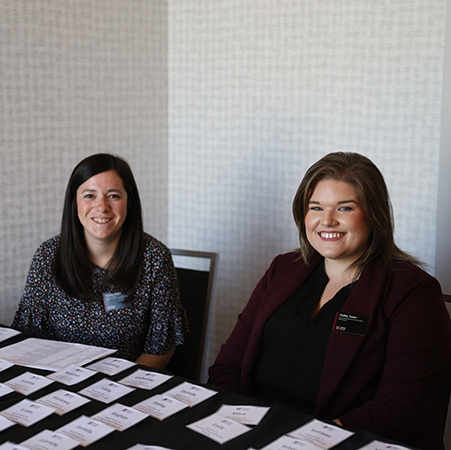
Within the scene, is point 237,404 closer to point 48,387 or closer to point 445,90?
point 48,387

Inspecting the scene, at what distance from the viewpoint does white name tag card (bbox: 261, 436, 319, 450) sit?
1.26 meters

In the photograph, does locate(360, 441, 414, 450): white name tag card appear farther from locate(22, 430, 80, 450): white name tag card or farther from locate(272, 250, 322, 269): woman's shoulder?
locate(272, 250, 322, 269): woman's shoulder

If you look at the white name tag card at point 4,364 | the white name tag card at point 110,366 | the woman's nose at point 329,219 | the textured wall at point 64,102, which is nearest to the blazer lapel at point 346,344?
the woman's nose at point 329,219

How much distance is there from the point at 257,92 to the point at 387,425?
182 cm

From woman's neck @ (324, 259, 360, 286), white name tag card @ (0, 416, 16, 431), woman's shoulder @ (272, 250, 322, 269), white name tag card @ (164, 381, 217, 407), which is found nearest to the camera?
white name tag card @ (0, 416, 16, 431)

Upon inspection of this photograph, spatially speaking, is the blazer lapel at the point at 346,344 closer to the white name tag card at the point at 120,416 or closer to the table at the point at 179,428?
the table at the point at 179,428

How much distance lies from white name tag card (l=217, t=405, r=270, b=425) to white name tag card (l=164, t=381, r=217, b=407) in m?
0.07

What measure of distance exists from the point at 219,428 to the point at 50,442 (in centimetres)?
36

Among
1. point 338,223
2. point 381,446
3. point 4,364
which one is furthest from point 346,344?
point 4,364

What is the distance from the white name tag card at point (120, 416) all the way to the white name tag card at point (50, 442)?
0.11 m

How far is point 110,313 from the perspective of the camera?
2193 mm

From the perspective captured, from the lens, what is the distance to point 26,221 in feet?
9.02

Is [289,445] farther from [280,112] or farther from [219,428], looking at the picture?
[280,112]


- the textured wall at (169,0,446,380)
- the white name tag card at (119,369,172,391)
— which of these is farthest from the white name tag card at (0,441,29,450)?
the textured wall at (169,0,446,380)
